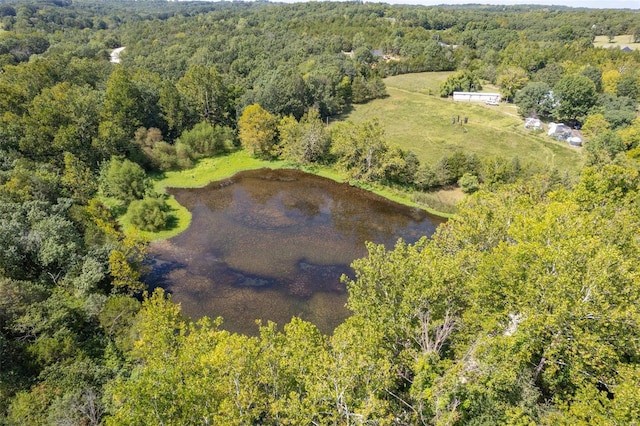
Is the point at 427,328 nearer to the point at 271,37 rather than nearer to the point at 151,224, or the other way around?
the point at 151,224

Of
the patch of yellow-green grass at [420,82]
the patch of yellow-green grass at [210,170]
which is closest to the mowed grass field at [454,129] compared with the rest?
the patch of yellow-green grass at [420,82]

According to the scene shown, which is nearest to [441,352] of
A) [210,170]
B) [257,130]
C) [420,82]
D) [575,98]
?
[210,170]

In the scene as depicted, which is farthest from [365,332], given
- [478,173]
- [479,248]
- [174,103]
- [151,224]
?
[174,103]

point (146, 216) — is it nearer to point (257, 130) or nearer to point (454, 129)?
point (257, 130)

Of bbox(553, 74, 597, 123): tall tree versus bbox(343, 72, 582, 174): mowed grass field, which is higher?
bbox(553, 74, 597, 123): tall tree

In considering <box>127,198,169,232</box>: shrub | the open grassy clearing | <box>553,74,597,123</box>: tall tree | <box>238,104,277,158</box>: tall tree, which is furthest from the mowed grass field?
the open grassy clearing

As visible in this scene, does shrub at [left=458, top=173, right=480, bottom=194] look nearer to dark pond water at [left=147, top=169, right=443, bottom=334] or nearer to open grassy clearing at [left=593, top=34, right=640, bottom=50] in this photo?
dark pond water at [left=147, top=169, right=443, bottom=334]
